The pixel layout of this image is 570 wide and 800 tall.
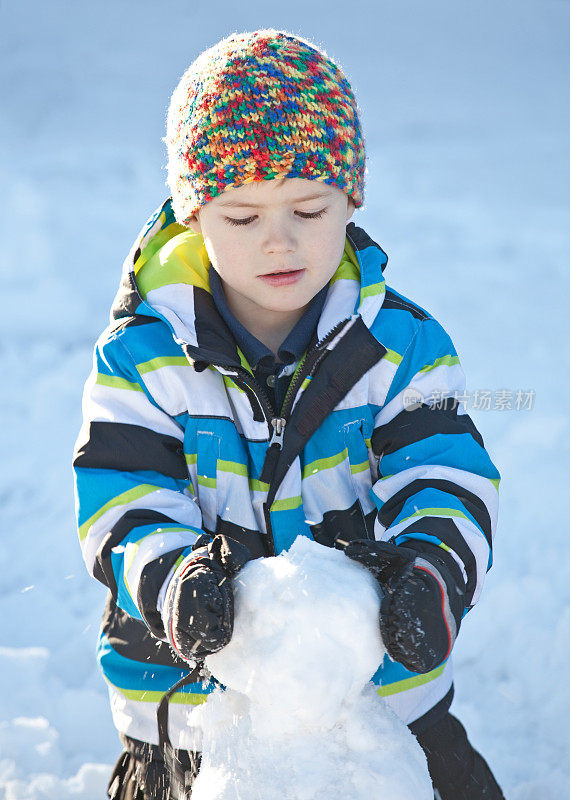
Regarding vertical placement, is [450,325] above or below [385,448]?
below

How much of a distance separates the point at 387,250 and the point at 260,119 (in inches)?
81.3

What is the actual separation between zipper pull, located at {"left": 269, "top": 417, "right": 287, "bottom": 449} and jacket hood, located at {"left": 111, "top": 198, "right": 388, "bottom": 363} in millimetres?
130

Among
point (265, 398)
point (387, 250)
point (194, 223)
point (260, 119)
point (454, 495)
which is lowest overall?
point (387, 250)

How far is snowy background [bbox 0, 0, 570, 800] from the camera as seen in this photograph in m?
1.84

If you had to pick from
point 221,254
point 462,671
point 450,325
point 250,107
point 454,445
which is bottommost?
point 462,671

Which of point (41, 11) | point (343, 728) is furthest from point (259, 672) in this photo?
point (41, 11)

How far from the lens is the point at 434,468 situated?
1396 millimetres

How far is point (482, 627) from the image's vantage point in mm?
1982

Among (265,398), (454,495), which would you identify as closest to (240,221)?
(265,398)

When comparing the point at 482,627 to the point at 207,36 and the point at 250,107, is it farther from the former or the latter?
the point at 207,36

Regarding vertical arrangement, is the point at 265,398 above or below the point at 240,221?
below

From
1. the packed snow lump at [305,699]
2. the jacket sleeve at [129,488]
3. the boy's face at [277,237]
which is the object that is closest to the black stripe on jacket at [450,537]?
the packed snow lump at [305,699]

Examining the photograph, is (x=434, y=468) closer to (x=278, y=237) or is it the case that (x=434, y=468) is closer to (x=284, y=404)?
(x=284, y=404)

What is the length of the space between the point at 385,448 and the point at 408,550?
0.38 m
